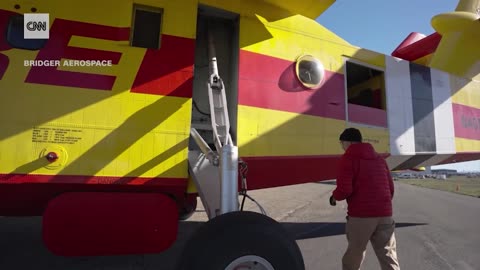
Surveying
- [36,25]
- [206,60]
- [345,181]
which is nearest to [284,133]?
[345,181]

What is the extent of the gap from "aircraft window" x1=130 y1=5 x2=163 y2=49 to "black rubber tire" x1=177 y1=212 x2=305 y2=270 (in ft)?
6.47

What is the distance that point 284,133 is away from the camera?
164 inches

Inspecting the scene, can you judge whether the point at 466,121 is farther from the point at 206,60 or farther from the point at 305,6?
the point at 206,60

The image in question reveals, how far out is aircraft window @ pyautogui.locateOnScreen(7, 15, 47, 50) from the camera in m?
3.28

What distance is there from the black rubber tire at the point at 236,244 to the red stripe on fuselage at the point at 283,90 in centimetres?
156

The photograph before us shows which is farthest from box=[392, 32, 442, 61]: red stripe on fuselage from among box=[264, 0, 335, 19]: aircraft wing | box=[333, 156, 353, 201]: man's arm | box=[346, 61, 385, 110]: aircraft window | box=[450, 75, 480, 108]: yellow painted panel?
box=[333, 156, 353, 201]: man's arm

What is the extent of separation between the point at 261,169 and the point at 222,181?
1.10m

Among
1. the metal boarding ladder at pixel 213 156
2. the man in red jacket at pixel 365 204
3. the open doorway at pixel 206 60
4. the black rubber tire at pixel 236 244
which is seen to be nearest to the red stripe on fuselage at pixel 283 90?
the open doorway at pixel 206 60

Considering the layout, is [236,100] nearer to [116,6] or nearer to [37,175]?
[116,6]

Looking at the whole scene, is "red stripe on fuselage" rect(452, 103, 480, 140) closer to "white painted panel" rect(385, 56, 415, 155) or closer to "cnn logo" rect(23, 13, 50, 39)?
"white painted panel" rect(385, 56, 415, 155)

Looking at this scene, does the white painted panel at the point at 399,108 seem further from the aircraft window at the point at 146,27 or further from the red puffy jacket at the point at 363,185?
the aircraft window at the point at 146,27

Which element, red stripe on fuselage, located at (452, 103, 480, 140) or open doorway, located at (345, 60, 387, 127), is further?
red stripe on fuselage, located at (452, 103, 480, 140)

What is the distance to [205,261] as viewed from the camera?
8.72ft

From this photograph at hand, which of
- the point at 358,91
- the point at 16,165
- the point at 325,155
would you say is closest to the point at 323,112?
the point at 325,155
